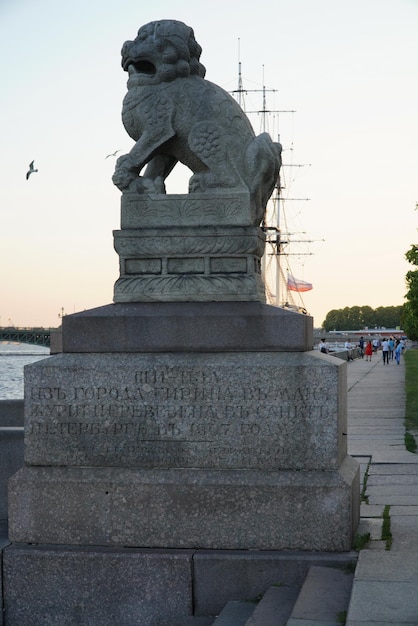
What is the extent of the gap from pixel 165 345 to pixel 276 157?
1.62 meters

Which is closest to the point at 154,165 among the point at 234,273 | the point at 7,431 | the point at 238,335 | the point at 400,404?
the point at 234,273

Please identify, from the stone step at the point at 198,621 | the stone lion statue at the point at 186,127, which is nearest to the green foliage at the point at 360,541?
the stone step at the point at 198,621

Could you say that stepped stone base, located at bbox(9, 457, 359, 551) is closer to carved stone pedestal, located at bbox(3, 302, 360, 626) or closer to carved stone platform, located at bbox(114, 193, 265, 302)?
carved stone pedestal, located at bbox(3, 302, 360, 626)

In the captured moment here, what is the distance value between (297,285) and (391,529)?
8645 cm

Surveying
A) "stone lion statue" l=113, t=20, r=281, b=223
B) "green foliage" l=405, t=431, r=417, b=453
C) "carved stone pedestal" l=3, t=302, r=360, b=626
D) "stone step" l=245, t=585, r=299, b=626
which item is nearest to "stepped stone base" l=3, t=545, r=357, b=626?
"carved stone pedestal" l=3, t=302, r=360, b=626

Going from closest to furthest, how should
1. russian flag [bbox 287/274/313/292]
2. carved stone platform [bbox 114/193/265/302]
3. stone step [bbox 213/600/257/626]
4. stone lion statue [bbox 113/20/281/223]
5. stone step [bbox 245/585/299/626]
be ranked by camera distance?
stone step [bbox 245/585/299/626] → stone step [bbox 213/600/257/626] → carved stone platform [bbox 114/193/265/302] → stone lion statue [bbox 113/20/281/223] → russian flag [bbox 287/274/313/292]

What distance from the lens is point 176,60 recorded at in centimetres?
670

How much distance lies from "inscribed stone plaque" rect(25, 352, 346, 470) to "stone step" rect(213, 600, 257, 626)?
33.9 inches

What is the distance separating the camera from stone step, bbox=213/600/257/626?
5.42 meters

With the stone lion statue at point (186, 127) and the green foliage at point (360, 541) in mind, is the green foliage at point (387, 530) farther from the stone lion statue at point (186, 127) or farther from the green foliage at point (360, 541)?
the stone lion statue at point (186, 127)

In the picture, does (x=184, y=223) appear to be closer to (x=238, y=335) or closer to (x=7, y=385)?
(x=238, y=335)

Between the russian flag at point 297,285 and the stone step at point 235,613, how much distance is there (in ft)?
264

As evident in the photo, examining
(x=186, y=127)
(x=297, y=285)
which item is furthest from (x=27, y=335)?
(x=186, y=127)

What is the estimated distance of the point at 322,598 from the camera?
518 cm
